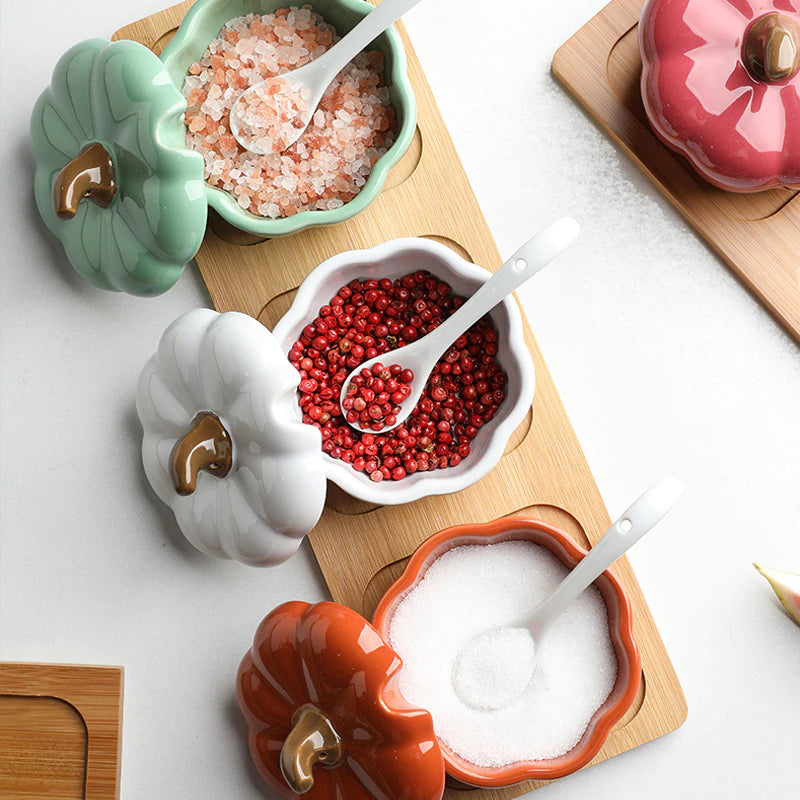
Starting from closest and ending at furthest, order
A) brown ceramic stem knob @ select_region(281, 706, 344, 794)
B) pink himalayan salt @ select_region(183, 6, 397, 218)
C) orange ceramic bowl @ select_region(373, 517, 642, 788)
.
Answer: brown ceramic stem knob @ select_region(281, 706, 344, 794)
orange ceramic bowl @ select_region(373, 517, 642, 788)
pink himalayan salt @ select_region(183, 6, 397, 218)

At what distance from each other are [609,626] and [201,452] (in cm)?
62

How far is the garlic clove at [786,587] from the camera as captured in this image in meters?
1.42

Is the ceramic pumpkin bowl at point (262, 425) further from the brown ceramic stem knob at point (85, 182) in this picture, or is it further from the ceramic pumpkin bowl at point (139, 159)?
the brown ceramic stem knob at point (85, 182)

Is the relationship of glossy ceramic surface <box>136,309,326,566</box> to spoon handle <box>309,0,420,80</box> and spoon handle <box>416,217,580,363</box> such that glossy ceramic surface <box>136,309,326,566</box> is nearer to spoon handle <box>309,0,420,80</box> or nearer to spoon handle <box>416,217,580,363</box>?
spoon handle <box>416,217,580,363</box>

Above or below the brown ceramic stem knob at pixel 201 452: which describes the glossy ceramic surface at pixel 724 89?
above

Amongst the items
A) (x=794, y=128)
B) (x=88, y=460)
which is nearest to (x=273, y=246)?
(x=88, y=460)

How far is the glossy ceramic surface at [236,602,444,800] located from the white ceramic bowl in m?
0.19

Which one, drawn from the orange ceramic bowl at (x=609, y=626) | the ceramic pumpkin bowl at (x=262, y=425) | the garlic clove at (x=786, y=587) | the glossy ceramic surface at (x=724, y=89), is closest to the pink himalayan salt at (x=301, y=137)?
the ceramic pumpkin bowl at (x=262, y=425)

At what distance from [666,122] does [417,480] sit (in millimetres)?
609

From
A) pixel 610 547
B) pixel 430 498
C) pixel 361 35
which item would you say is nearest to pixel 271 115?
pixel 361 35

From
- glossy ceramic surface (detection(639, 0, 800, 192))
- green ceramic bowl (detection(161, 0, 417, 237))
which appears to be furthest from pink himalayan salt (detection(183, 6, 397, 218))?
glossy ceramic surface (detection(639, 0, 800, 192))

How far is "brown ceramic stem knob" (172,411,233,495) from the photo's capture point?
1170mm

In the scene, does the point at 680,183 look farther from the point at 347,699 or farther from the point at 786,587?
the point at 347,699

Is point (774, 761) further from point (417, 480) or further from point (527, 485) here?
point (417, 480)
